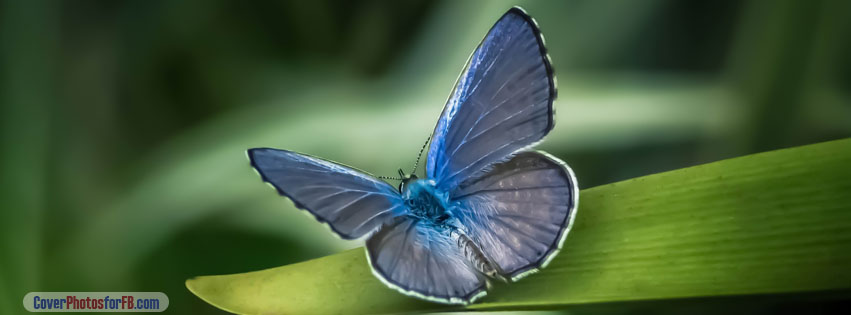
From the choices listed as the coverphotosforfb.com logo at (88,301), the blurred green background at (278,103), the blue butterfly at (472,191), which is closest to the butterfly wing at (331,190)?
the blue butterfly at (472,191)

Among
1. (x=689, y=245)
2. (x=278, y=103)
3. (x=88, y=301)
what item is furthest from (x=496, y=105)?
(x=88, y=301)

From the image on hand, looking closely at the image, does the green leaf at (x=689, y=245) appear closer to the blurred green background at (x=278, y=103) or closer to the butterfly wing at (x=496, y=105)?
the butterfly wing at (x=496, y=105)

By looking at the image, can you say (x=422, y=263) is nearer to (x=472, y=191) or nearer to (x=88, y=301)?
(x=472, y=191)

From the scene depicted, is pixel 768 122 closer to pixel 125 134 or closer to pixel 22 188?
pixel 125 134

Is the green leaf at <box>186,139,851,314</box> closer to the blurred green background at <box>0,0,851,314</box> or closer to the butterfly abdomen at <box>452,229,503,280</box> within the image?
the butterfly abdomen at <box>452,229,503,280</box>

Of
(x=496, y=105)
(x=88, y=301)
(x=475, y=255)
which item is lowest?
(x=88, y=301)

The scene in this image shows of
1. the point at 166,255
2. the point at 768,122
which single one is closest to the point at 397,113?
the point at 166,255
